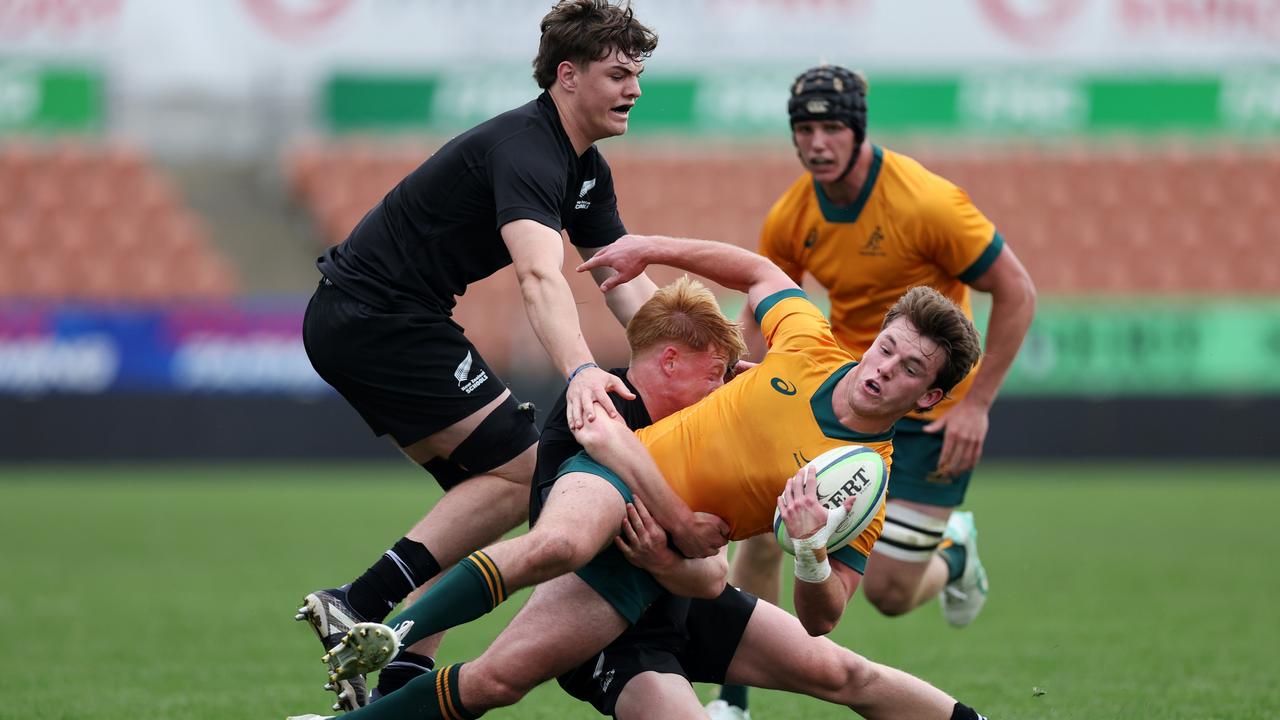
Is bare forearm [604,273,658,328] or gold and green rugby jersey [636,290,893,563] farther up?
bare forearm [604,273,658,328]

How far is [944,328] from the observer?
4.48 meters

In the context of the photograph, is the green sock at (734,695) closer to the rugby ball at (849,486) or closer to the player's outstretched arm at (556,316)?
the rugby ball at (849,486)

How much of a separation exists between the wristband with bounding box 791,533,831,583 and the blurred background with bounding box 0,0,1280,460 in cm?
1404

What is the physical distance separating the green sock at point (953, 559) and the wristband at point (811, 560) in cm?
273

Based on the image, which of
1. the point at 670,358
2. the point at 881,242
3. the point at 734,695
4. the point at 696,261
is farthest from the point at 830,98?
the point at 734,695

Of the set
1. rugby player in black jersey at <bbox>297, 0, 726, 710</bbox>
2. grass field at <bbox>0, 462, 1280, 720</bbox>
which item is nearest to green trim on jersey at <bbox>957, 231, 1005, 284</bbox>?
grass field at <bbox>0, 462, 1280, 720</bbox>

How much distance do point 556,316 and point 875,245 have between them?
218cm

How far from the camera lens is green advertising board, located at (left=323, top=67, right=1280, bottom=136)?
21266 millimetres

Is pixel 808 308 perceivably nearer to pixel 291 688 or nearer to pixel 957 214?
pixel 957 214

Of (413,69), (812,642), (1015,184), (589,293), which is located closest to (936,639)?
(812,642)

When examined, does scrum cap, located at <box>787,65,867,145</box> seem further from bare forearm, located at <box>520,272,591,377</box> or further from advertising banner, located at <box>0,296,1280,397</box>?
advertising banner, located at <box>0,296,1280,397</box>

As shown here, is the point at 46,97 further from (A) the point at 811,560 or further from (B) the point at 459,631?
Answer: (A) the point at 811,560

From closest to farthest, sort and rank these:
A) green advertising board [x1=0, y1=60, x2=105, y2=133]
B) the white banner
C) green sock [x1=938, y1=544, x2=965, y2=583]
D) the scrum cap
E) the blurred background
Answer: the scrum cap, green sock [x1=938, y1=544, x2=965, y2=583], the blurred background, green advertising board [x1=0, y1=60, x2=105, y2=133], the white banner

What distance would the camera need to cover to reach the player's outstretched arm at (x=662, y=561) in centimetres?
448
